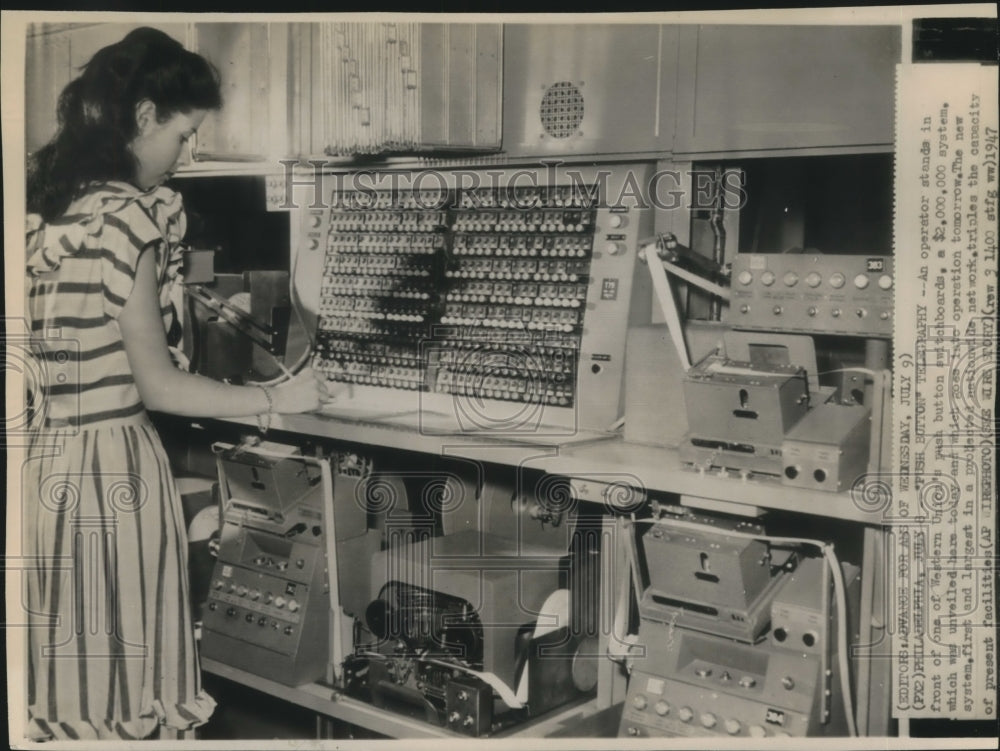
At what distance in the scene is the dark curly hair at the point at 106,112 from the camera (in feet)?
8.14

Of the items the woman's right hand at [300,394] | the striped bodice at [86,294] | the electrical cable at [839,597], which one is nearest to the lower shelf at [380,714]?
the electrical cable at [839,597]

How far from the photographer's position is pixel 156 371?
2463 mm

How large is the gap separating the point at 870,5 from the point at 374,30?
115 centimetres

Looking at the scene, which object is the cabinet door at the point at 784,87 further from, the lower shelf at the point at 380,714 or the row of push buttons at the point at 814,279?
the lower shelf at the point at 380,714

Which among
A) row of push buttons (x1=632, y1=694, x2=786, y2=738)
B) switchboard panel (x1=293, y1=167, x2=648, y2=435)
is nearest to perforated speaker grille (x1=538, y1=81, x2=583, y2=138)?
switchboard panel (x1=293, y1=167, x2=648, y2=435)

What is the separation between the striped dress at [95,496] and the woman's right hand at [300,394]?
0.33 meters

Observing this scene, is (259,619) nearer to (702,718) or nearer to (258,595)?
(258,595)

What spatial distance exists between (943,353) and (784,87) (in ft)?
2.23

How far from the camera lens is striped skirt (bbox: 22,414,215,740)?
2510mm

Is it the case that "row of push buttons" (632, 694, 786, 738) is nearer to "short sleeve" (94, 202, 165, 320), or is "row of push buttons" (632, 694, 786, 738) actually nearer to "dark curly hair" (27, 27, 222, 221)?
"short sleeve" (94, 202, 165, 320)

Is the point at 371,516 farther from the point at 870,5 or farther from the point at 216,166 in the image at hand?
the point at 870,5

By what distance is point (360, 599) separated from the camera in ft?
8.90

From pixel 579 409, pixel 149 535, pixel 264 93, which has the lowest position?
pixel 149 535

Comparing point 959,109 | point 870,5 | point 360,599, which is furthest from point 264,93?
point 959,109
